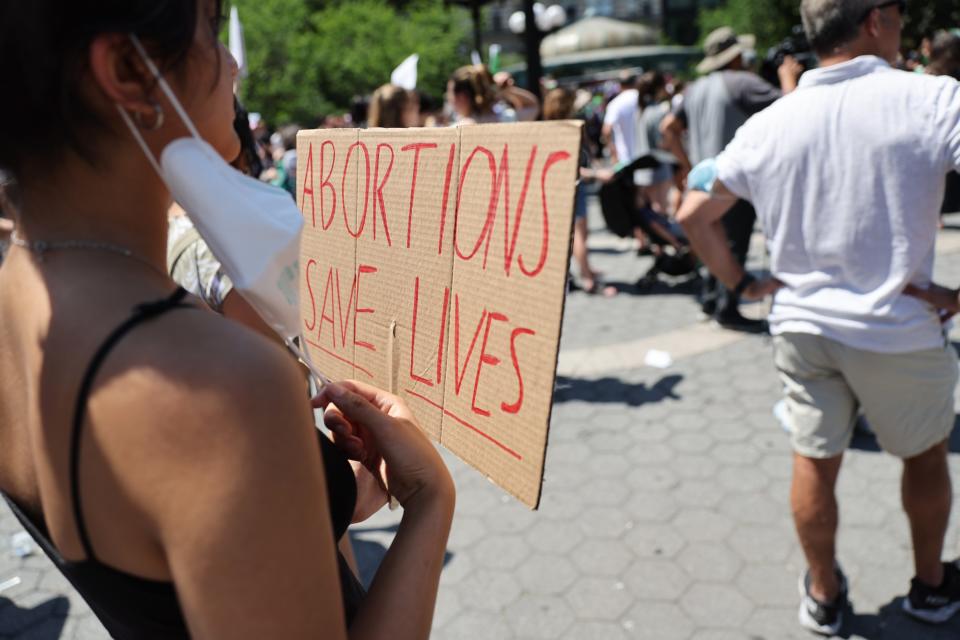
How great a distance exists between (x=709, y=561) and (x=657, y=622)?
16.0 inches

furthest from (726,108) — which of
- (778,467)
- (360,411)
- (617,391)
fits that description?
(360,411)

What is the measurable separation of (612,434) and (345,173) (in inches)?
121

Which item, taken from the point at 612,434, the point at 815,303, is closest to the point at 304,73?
the point at 612,434

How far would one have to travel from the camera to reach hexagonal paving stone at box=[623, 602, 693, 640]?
266 centimetres

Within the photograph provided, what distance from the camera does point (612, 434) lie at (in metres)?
4.22

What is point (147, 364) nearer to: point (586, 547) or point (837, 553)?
point (586, 547)

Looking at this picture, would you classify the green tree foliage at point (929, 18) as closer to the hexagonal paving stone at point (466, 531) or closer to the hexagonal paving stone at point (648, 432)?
the hexagonal paving stone at point (648, 432)

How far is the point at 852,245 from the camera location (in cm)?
214

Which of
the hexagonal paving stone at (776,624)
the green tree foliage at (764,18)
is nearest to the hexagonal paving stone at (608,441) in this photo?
the hexagonal paving stone at (776,624)

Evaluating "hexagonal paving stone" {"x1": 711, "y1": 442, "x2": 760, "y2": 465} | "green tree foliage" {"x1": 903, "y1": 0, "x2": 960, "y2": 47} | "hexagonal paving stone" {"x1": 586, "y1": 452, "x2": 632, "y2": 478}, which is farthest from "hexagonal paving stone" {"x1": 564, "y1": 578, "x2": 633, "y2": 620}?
"green tree foliage" {"x1": 903, "y1": 0, "x2": 960, "y2": 47}

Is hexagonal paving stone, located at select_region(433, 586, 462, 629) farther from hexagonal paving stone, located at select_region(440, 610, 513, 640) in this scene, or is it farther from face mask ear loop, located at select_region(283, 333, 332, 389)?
face mask ear loop, located at select_region(283, 333, 332, 389)

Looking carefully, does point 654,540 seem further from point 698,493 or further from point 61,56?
point 61,56

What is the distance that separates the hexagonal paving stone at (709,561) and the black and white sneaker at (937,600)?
59 cm

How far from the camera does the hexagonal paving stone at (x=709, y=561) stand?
2922 mm
